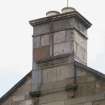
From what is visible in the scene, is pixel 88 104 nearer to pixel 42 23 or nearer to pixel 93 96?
pixel 93 96

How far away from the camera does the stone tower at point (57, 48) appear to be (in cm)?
1905

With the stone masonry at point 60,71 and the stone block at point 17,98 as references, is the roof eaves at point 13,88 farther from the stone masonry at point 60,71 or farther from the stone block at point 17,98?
the stone block at point 17,98

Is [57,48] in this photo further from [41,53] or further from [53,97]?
[53,97]

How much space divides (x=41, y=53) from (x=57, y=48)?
58 cm

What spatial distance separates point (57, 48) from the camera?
1942 cm

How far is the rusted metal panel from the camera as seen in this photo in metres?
19.6

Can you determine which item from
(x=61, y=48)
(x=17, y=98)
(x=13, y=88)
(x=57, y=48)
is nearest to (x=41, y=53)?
(x=57, y=48)

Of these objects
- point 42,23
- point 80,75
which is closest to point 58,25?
point 42,23

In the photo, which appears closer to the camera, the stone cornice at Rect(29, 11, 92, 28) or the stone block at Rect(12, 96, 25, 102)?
the stone cornice at Rect(29, 11, 92, 28)

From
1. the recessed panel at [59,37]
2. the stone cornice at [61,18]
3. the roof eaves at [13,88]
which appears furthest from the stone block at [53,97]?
the stone cornice at [61,18]

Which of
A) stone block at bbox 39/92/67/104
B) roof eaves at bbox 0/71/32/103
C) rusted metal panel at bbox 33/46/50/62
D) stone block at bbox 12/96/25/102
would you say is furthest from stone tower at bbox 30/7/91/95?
stone block at bbox 12/96/25/102

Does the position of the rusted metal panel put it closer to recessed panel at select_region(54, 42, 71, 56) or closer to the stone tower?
the stone tower

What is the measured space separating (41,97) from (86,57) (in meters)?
1.89

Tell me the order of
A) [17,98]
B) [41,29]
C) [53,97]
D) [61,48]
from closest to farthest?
[53,97] → [61,48] → [17,98] → [41,29]
